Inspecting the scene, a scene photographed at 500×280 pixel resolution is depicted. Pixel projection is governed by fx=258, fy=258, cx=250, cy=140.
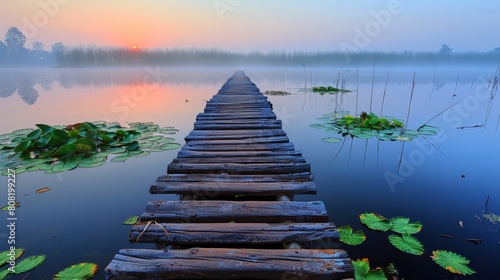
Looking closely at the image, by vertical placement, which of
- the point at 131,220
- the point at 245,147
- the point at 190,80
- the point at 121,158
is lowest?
the point at 131,220

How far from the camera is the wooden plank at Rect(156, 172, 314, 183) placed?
7.12 feet

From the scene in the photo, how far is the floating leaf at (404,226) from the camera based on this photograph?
238 centimetres

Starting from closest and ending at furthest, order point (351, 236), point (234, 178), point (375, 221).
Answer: point (234, 178) → point (351, 236) → point (375, 221)

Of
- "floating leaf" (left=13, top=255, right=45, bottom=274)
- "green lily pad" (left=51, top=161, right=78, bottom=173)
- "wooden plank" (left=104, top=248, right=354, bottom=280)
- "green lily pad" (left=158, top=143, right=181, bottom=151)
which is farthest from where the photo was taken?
"green lily pad" (left=158, top=143, right=181, bottom=151)

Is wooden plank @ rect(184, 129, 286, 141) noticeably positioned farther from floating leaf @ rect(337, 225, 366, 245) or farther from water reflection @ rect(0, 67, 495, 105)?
water reflection @ rect(0, 67, 495, 105)

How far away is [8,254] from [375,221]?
127 inches

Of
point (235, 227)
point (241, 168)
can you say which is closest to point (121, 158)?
point (241, 168)

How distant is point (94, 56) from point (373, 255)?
1981 inches

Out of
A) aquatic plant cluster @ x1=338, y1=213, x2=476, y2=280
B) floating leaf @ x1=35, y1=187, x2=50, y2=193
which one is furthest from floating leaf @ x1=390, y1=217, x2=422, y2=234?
floating leaf @ x1=35, y1=187, x2=50, y2=193

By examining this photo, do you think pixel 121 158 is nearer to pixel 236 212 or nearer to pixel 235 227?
pixel 236 212

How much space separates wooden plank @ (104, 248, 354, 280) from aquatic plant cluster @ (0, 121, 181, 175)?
3.09 meters

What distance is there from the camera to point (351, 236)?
2.35m

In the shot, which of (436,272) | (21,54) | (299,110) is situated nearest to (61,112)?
(299,110)

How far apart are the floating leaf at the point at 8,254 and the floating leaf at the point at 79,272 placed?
48 centimetres
